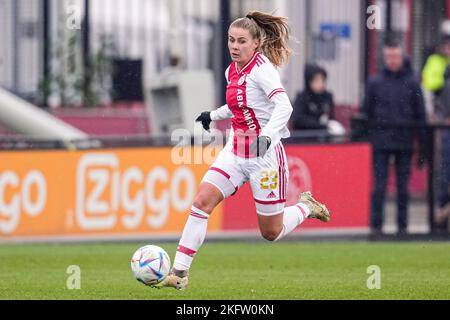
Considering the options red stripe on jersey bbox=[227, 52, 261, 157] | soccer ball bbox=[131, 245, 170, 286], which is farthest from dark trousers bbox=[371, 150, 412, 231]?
soccer ball bbox=[131, 245, 170, 286]

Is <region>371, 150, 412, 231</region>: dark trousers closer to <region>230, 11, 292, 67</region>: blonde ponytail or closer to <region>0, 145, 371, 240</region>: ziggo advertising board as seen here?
<region>0, 145, 371, 240</region>: ziggo advertising board

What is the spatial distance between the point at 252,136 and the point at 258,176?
301 mm

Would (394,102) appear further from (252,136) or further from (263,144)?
(263,144)

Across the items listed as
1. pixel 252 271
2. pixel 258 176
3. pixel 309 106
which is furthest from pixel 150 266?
pixel 309 106

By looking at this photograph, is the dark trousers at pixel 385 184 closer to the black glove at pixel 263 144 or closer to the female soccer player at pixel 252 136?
the female soccer player at pixel 252 136

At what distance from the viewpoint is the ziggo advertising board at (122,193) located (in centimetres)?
1520

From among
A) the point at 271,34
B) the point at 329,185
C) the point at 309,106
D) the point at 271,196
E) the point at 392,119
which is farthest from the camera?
the point at 309,106

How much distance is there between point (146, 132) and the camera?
19.9 m

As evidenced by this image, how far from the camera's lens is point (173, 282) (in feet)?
33.2

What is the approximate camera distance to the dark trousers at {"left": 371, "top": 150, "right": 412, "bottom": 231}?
16000 mm

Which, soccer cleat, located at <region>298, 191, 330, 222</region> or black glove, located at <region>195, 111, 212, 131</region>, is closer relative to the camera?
black glove, located at <region>195, 111, 212, 131</region>

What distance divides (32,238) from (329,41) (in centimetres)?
572

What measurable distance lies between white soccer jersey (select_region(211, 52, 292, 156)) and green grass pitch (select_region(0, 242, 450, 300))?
1.19 m

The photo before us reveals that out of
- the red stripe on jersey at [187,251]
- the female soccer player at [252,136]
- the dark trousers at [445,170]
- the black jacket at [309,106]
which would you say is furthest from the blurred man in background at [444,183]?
the red stripe on jersey at [187,251]
